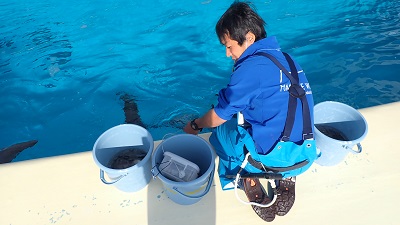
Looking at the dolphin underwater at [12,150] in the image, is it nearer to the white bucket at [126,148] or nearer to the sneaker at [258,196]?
the white bucket at [126,148]

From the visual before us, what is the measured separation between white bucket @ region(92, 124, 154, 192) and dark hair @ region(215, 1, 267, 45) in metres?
→ 1.00

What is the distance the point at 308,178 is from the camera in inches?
95.4

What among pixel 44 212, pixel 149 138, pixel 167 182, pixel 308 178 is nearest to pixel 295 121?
pixel 308 178

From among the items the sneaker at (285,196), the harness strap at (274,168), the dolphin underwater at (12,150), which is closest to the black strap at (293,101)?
the harness strap at (274,168)

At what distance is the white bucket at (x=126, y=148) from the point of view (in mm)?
2069

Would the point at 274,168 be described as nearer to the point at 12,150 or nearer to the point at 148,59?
the point at 12,150

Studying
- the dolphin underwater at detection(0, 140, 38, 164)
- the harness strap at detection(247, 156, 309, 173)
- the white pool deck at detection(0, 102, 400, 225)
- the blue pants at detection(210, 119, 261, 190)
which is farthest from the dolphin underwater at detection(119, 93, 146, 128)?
the harness strap at detection(247, 156, 309, 173)

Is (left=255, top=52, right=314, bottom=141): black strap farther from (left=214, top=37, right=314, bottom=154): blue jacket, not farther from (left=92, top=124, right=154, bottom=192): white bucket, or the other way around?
(left=92, top=124, right=154, bottom=192): white bucket

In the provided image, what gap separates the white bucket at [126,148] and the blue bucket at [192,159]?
0.38ft

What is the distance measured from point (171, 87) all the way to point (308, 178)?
2.90 metres

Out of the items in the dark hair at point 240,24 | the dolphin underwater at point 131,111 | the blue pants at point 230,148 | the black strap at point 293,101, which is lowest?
the dolphin underwater at point 131,111

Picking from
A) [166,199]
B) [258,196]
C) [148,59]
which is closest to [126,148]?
[166,199]

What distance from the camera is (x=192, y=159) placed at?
236 centimetres

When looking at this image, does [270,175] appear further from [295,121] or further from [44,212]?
[44,212]
